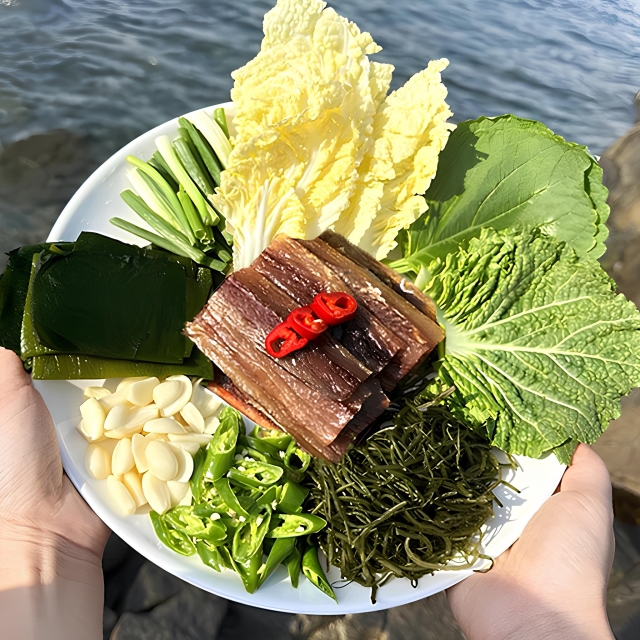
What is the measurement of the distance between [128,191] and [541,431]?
309 centimetres

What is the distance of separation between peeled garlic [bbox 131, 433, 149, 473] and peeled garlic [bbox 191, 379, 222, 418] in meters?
0.36

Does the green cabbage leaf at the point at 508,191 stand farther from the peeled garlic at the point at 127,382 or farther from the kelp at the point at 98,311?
the peeled garlic at the point at 127,382

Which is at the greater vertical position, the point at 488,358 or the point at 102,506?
the point at 488,358

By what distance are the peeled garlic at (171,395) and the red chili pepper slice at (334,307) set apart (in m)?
0.93

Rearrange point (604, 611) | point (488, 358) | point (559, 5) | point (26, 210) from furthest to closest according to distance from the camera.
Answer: point (559, 5) → point (26, 210) → point (488, 358) → point (604, 611)

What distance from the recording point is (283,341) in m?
2.55

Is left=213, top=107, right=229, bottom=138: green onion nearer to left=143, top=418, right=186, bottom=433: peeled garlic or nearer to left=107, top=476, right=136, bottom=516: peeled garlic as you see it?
left=143, top=418, right=186, bottom=433: peeled garlic

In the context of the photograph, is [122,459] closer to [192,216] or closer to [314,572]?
[314,572]

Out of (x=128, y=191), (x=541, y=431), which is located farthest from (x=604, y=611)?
(x=128, y=191)

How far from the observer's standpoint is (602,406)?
2609 mm

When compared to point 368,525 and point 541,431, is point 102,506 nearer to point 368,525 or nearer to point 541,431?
point 368,525

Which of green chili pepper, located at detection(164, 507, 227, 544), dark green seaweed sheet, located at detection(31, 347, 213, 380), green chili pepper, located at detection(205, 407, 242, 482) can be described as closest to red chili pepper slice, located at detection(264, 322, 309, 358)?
green chili pepper, located at detection(205, 407, 242, 482)

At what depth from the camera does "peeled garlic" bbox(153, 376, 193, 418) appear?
2.69 meters

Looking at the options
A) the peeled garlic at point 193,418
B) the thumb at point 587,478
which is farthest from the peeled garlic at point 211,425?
the thumb at point 587,478
